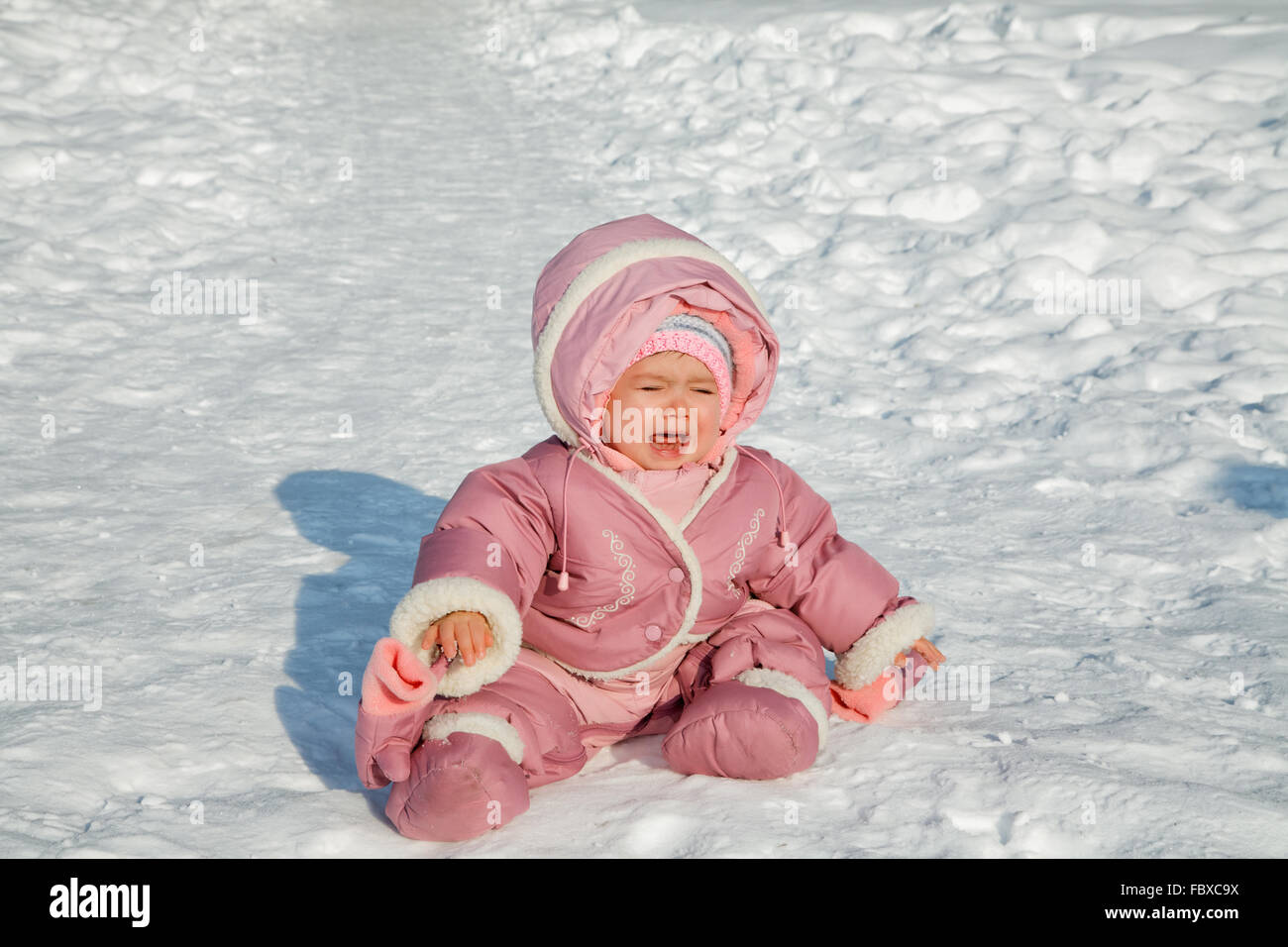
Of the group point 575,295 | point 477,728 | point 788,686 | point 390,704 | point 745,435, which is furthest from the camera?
point 745,435

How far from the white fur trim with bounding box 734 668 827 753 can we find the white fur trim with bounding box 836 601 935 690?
0.19 metres

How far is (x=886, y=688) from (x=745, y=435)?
1866 millimetres

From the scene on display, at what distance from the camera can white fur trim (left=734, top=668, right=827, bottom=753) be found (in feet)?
8.20

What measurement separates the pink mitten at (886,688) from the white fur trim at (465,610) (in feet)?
2.68

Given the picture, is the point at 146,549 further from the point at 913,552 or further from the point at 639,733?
the point at 913,552

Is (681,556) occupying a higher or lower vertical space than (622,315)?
lower

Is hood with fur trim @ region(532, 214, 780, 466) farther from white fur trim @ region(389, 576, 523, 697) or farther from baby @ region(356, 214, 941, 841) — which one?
white fur trim @ region(389, 576, 523, 697)

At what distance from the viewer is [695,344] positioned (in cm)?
258

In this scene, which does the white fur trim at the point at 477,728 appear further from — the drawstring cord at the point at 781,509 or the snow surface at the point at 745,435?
the drawstring cord at the point at 781,509

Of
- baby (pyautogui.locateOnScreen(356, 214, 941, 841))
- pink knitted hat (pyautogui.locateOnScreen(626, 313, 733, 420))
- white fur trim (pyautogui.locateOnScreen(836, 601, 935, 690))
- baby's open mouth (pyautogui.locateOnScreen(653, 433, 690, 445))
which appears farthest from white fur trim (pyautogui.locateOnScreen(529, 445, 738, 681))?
white fur trim (pyautogui.locateOnScreen(836, 601, 935, 690))

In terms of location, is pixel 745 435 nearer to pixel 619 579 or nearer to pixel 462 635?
pixel 619 579

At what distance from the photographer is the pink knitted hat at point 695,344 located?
101 inches

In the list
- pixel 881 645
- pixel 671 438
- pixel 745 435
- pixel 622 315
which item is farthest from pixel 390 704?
pixel 745 435
